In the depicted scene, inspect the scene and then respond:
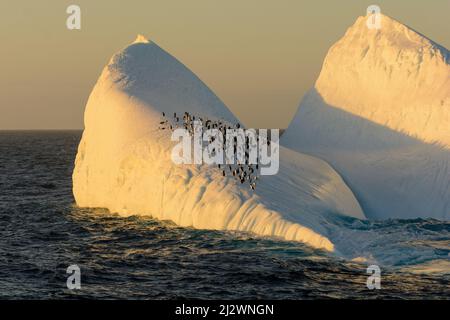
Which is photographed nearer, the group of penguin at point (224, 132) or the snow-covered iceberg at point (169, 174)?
the snow-covered iceberg at point (169, 174)

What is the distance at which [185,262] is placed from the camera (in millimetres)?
28094

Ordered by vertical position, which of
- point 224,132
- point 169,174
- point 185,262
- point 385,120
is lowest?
point 185,262

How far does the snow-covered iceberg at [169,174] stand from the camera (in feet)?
111

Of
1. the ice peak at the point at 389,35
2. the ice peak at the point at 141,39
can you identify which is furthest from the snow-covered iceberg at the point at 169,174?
the ice peak at the point at 389,35

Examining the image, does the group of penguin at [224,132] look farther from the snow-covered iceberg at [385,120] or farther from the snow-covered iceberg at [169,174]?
the snow-covered iceberg at [385,120]

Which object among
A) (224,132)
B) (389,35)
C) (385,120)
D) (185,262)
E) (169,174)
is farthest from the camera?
(389,35)

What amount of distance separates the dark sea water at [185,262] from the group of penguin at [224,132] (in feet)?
14.2

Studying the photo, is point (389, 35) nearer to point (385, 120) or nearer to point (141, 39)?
point (385, 120)

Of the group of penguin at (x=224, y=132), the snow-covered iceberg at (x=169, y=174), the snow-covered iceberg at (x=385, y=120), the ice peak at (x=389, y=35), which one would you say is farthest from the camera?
the ice peak at (x=389, y=35)

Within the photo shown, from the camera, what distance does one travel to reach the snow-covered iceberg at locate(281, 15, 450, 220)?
143 ft

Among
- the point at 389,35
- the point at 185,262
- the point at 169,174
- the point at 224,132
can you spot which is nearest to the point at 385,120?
the point at 389,35

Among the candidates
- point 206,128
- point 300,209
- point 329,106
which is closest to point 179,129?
point 206,128

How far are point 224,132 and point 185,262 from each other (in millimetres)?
13985

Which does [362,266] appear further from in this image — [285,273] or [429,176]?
[429,176]
